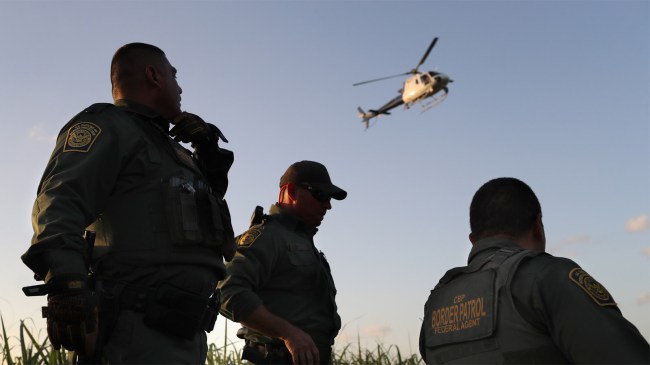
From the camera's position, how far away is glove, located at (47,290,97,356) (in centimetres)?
277

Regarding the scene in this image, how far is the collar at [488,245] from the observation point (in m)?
3.36

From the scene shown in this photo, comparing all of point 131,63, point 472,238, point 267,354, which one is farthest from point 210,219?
point 267,354

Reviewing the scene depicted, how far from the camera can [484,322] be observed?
124 inches

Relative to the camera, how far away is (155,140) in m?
3.49

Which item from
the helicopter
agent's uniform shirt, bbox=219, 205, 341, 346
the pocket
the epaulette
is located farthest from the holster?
the helicopter

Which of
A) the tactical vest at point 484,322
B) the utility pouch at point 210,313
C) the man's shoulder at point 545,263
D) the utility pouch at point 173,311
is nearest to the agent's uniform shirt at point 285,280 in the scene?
the utility pouch at point 210,313

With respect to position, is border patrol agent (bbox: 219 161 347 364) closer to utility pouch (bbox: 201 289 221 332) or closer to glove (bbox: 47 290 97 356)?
utility pouch (bbox: 201 289 221 332)

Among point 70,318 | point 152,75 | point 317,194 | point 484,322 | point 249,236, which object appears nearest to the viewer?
point 70,318

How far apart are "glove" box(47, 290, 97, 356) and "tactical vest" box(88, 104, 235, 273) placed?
0.41m

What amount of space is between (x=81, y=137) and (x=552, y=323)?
2122mm

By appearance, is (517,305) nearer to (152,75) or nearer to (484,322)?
(484,322)

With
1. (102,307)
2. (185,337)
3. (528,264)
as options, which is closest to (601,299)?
(528,264)

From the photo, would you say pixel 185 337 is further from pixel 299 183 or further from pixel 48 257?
pixel 299 183

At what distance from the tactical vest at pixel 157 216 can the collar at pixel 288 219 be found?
1863mm
